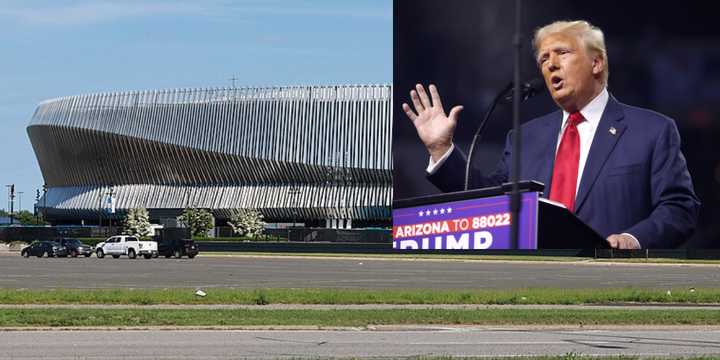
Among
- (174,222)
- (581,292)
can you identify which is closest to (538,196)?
(581,292)

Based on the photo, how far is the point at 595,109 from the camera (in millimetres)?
49500

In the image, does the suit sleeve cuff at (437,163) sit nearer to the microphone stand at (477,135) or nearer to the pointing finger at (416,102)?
the microphone stand at (477,135)

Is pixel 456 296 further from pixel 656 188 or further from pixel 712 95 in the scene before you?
pixel 712 95

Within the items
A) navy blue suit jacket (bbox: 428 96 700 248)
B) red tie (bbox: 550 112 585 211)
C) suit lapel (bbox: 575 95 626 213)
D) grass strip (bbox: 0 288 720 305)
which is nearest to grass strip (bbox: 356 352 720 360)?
grass strip (bbox: 0 288 720 305)

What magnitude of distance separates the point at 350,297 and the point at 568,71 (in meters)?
21.6

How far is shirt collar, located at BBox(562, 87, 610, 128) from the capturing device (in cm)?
4941

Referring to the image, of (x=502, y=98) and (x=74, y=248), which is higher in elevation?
(x=502, y=98)

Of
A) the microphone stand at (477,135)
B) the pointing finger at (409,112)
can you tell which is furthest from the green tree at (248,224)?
the microphone stand at (477,135)

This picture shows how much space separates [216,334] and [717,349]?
8144mm

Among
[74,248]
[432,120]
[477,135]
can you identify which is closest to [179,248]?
[74,248]

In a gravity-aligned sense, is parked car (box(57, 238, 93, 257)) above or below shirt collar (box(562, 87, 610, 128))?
below

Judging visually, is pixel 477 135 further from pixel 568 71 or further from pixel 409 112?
pixel 568 71

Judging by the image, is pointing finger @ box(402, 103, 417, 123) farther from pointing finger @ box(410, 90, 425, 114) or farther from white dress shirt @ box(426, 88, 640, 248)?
white dress shirt @ box(426, 88, 640, 248)

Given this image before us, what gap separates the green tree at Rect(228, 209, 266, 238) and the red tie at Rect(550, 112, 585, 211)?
75.2 meters
